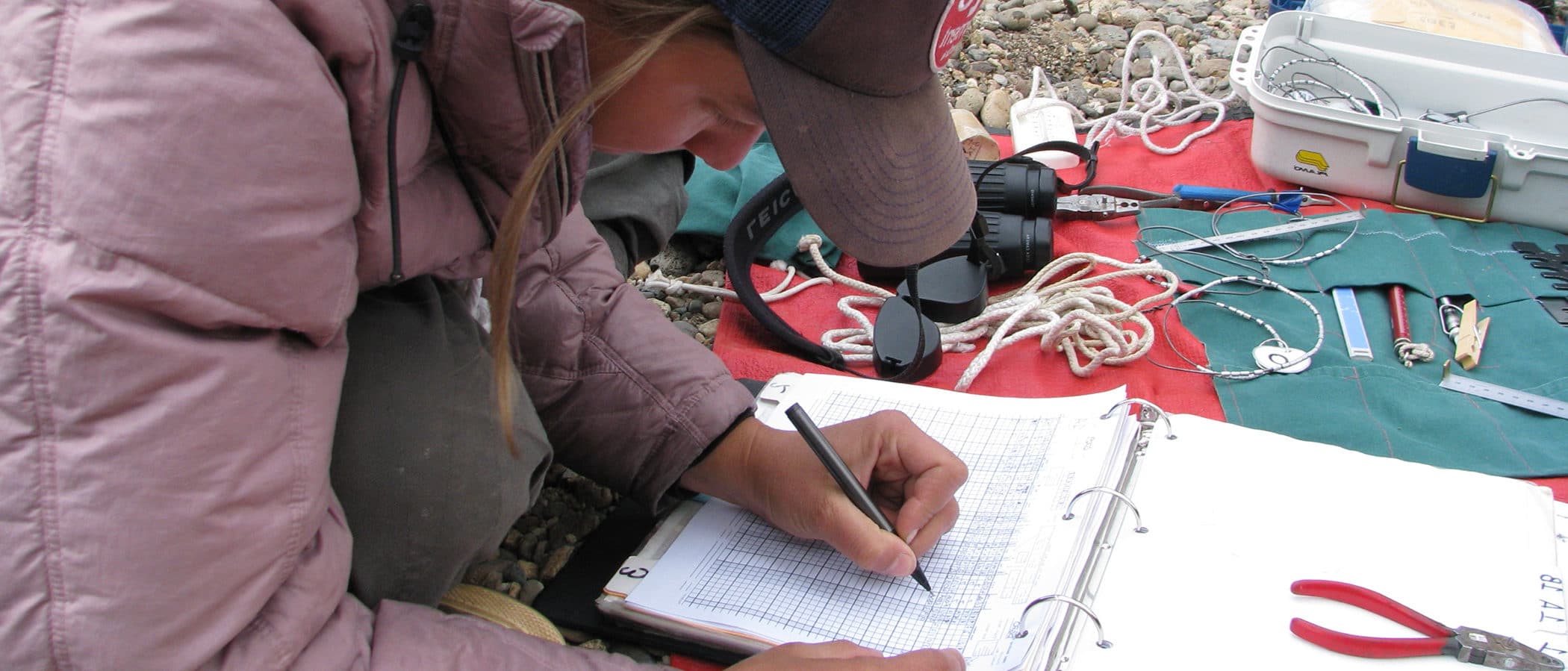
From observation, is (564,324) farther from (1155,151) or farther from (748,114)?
(1155,151)

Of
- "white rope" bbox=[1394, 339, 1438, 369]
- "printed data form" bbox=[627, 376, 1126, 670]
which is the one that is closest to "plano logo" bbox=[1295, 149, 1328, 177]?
"white rope" bbox=[1394, 339, 1438, 369]

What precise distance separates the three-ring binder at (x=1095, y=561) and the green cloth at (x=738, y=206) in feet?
2.39

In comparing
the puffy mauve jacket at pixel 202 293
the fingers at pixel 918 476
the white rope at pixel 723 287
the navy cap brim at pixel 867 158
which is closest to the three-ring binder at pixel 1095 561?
the fingers at pixel 918 476

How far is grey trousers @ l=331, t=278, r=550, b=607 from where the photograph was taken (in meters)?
0.95

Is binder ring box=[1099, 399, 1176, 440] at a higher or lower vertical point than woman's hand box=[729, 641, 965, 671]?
lower

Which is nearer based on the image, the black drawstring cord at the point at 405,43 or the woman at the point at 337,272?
the woman at the point at 337,272

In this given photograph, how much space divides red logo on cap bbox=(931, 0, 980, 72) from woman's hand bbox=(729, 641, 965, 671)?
0.44 m

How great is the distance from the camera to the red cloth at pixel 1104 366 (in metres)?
1.42

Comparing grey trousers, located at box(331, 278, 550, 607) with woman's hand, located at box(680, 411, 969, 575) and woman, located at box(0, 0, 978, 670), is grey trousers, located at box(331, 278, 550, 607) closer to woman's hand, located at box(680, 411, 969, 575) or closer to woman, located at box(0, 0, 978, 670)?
woman, located at box(0, 0, 978, 670)

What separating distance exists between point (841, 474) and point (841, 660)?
0.19 metres

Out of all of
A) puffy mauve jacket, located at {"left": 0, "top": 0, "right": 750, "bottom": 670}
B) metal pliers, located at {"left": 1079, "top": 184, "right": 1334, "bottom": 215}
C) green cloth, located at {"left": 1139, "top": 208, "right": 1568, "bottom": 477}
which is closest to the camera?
puffy mauve jacket, located at {"left": 0, "top": 0, "right": 750, "bottom": 670}


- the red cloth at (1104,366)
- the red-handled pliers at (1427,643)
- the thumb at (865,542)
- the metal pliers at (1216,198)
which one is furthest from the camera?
the metal pliers at (1216,198)

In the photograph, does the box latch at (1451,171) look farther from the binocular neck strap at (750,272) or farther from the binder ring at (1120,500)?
the binder ring at (1120,500)

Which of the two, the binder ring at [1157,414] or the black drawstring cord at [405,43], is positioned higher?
the black drawstring cord at [405,43]
